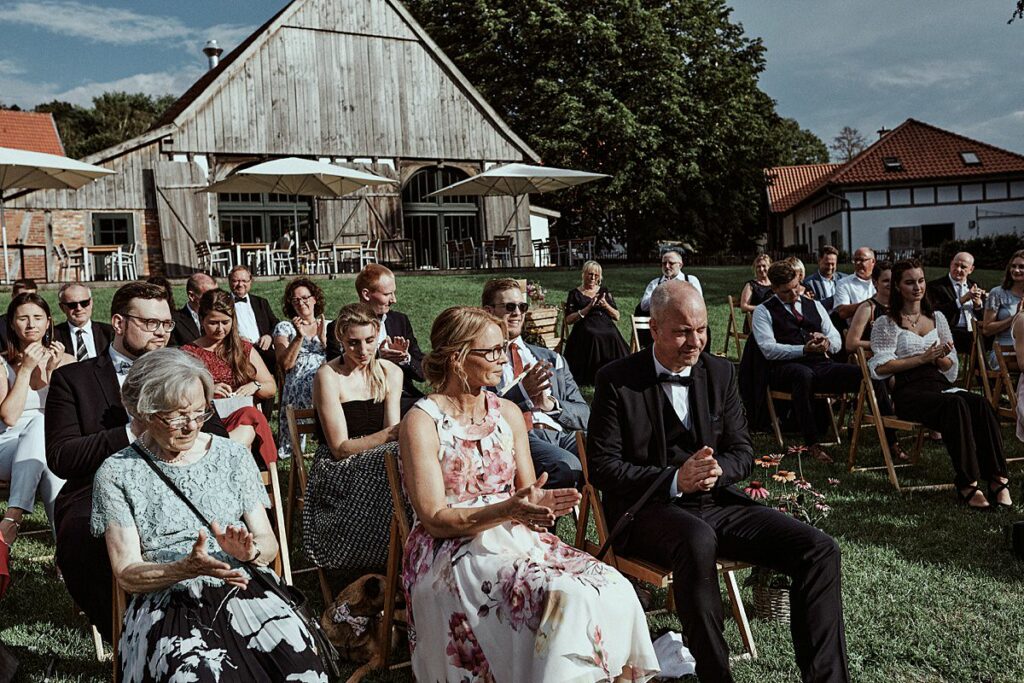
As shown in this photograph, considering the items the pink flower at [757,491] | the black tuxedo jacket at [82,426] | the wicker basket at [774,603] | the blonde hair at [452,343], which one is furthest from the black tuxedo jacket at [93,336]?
the wicker basket at [774,603]

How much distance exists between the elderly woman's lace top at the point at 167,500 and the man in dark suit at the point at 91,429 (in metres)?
0.62

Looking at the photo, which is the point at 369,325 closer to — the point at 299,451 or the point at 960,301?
the point at 299,451

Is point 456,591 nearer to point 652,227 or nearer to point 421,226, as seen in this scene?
point 421,226

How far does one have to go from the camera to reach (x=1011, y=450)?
24.5 feet

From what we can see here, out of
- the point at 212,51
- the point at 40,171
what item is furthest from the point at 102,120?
the point at 40,171

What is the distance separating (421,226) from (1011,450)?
66.3 feet

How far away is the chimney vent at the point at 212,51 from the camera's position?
32531 mm

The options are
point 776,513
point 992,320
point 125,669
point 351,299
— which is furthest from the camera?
point 351,299

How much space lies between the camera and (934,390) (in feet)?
20.7

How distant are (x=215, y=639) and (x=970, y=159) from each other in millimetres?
46124

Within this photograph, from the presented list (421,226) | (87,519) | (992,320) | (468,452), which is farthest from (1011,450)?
(421,226)

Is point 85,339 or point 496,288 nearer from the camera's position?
point 496,288

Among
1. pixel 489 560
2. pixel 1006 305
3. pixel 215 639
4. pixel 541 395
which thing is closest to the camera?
pixel 215 639

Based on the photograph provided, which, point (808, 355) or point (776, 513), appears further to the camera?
point (808, 355)
